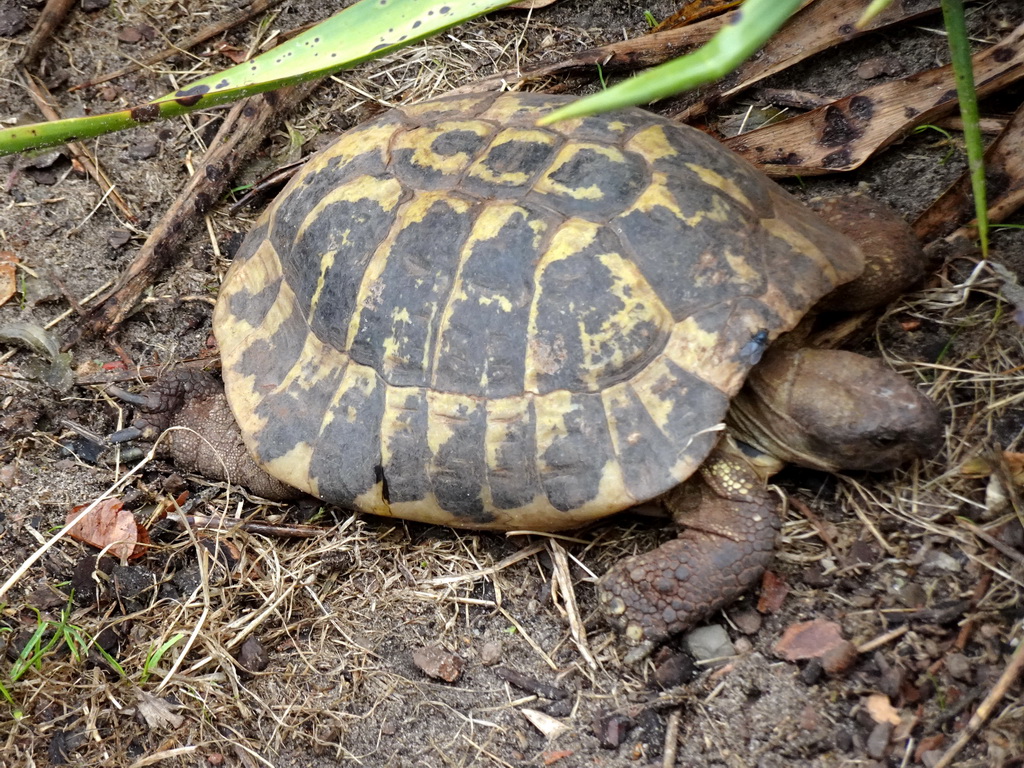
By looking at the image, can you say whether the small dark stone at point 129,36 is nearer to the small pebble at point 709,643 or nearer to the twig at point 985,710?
the small pebble at point 709,643

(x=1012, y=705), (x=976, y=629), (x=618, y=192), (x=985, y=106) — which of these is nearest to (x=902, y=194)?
(x=985, y=106)

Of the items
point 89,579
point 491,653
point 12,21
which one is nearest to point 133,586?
point 89,579

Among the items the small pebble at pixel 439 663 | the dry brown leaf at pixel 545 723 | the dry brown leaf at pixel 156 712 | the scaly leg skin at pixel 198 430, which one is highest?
the scaly leg skin at pixel 198 430

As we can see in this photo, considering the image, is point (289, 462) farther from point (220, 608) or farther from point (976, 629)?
point (976, 629)

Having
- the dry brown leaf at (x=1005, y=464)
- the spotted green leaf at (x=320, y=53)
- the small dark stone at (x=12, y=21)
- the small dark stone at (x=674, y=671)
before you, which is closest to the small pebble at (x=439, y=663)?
the small dark stone at (x=674, y=671)

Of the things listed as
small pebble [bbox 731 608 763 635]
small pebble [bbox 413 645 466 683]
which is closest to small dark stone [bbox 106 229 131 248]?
small pebble [bbox 413 645 466 683]

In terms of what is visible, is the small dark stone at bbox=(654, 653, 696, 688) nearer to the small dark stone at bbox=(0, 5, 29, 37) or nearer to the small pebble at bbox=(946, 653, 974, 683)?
the small pebble at bbox=(946, 653, 974, 683)

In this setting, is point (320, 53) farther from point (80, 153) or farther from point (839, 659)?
point (839, 659)
